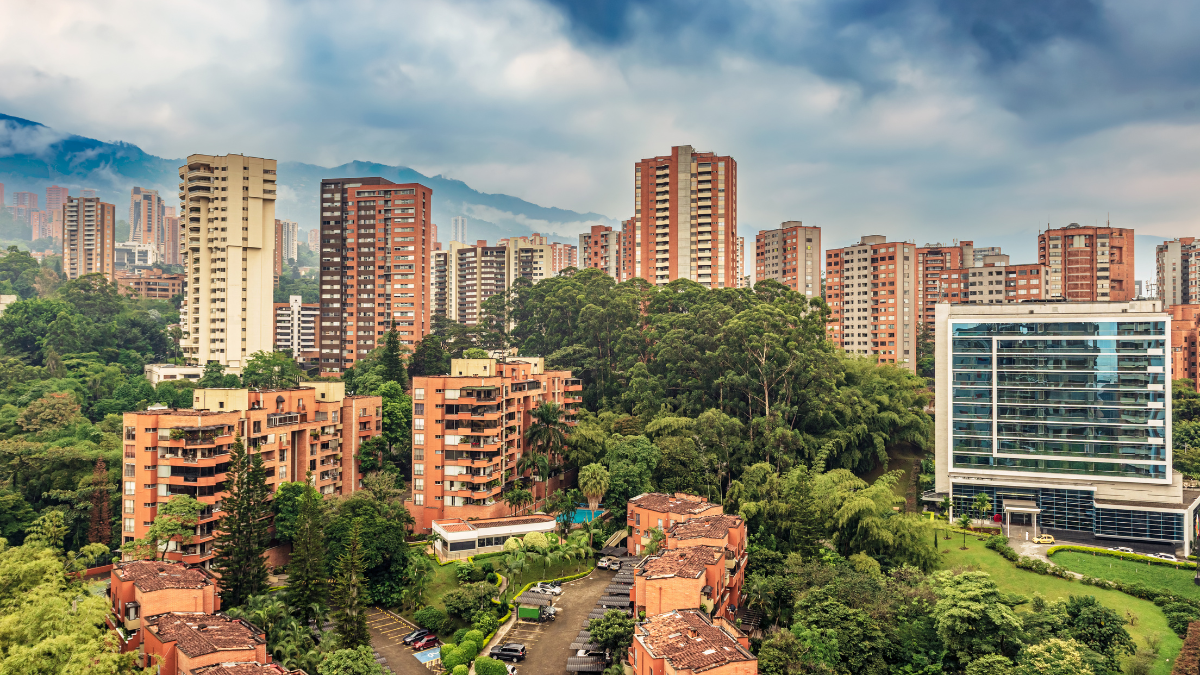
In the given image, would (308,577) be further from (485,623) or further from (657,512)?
(657,512)

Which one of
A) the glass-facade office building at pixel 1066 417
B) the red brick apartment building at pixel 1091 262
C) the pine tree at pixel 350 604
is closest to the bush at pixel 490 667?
the pine tree at pixel 350 604

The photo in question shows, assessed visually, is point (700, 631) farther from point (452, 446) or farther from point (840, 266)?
point (840, 266)

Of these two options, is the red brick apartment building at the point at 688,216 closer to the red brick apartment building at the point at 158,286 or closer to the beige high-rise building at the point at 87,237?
the red brick apartment building at the point at 158,286

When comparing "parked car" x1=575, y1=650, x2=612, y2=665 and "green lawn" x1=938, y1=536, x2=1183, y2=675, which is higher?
"green lawn" x1=938, y1=536, x2=1183, y2=675

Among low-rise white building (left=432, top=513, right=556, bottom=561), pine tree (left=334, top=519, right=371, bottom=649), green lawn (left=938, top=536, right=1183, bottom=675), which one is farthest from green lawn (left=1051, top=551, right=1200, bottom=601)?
pine tree (left=334, top=519, right=371, bottom=649)

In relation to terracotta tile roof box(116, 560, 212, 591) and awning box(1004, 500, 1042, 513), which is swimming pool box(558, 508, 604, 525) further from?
awning box(1004, 500, 1042, 513)

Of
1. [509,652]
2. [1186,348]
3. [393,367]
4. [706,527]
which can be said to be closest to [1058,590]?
[706,527]
